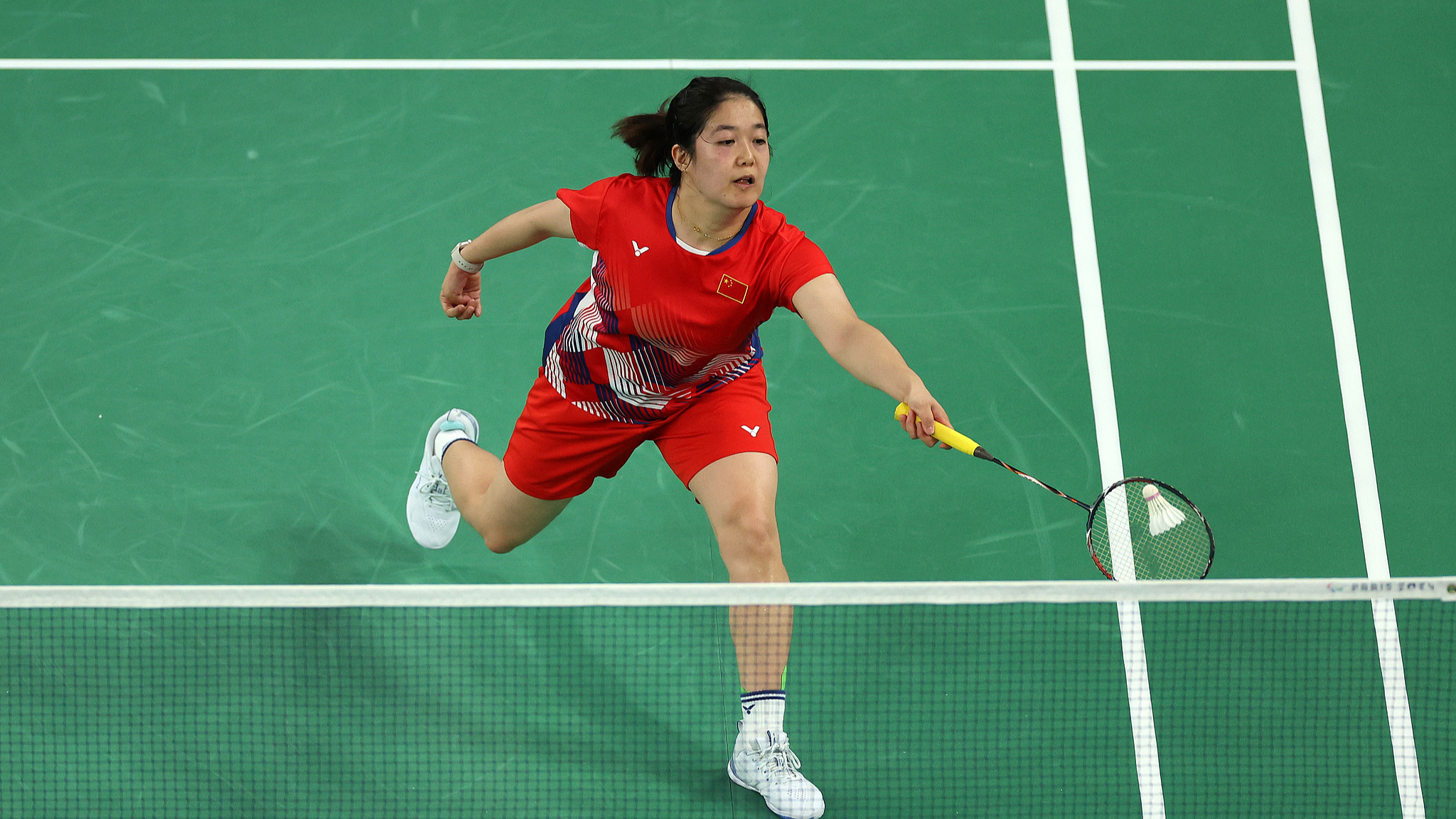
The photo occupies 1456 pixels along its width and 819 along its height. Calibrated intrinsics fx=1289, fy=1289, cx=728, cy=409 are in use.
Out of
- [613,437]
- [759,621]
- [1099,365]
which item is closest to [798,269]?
[613,437]

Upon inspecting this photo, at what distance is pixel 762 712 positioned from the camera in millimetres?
3557

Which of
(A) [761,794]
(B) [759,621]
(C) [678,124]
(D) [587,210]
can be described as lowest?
(A) [761,794]

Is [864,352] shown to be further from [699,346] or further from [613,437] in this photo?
[613,437]

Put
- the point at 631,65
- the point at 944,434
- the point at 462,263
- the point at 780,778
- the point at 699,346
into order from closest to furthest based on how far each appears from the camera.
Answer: the point at 944,434
the point at 699,346
the point at 780,778
the point at 462,263
the point at 631,65

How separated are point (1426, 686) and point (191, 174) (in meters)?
4.80

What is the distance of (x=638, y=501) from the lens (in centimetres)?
451

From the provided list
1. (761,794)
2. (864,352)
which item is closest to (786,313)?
(864,352)

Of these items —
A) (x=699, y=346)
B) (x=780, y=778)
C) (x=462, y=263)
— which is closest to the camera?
(x=699, y=346)

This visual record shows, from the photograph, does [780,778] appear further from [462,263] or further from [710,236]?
[462,263]

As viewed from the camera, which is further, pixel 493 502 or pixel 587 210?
pixel 493 502

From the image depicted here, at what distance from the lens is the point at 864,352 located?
3.19 m

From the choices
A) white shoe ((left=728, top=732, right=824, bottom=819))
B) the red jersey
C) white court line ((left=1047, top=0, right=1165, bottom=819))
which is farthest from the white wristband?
white court line ((left=1047, top=0, right=1165, bottom=819))

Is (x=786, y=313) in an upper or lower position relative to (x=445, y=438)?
upper

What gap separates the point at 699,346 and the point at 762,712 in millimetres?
1022
